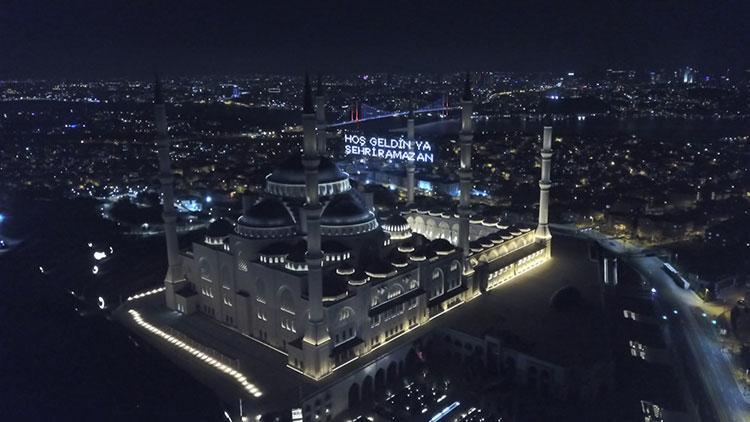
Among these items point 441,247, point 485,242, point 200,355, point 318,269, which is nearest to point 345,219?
point 441,247

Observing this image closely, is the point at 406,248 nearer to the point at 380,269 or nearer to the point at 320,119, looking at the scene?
the point at 380,269

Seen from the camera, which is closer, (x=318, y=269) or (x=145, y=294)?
(x=318, y=269)

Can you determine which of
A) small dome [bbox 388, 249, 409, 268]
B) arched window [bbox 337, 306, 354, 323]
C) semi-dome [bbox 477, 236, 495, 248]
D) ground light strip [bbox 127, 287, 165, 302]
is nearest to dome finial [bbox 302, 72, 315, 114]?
small dome [bbox 388, 249, 409, 268]

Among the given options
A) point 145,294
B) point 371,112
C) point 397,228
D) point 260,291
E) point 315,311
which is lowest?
point 145,294

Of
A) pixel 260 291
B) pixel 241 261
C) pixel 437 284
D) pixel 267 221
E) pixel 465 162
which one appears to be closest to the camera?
pixel 260 291

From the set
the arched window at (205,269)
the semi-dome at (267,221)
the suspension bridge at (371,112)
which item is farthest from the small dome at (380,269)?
the suspension bridge at (371,112)

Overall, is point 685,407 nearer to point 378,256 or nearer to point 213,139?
point 378,256

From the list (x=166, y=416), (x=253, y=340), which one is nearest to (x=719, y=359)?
(x=253, y=340)

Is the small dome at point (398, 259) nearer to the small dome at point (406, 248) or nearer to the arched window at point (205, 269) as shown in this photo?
the small dome at point (406, 248)
